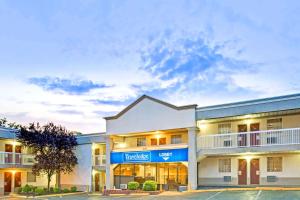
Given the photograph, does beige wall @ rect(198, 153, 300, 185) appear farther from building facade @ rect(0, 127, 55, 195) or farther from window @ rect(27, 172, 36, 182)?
window @ rect(27, 172, 36, 182)

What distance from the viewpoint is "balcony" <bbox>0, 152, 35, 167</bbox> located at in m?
38.1

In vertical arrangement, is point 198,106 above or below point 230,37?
below

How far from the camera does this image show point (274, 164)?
31.2 m

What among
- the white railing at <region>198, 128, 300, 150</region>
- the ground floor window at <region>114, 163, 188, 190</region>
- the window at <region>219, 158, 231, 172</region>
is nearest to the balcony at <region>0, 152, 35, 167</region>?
the ground floor window at <region>114, 163, 188, 190</region>

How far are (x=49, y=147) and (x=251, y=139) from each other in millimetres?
18232

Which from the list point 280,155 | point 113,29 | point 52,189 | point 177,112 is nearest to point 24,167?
point 52,189

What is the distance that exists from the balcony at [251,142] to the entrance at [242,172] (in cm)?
181

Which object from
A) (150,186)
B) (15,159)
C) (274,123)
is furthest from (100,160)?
(274,123)

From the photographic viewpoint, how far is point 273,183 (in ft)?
101

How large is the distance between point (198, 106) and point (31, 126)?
1553cm

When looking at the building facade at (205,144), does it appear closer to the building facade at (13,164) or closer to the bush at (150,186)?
the bush at (150,186)

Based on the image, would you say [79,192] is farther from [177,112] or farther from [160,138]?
[177,112]

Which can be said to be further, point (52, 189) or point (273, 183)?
point (52, 189)

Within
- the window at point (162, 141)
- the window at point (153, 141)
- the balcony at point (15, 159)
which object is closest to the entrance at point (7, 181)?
the balcony at point (15, 159)
